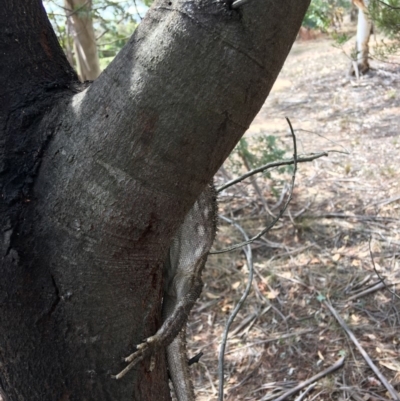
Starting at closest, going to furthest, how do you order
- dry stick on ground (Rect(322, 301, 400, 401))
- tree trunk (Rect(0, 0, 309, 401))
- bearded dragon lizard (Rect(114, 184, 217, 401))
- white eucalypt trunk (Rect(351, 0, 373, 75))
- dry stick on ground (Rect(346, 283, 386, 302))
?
tree trunk (Rect(0, 0, 309, 401)) < bearded dragon lizard (Rect(114, 184, 217, 401)) < dry stick on ground (Rect(322, 301, 400, 401)) < dry stick on ground (Rect(346, 283, 386, 302)) < white eucalypt trunk (Rect(351, 0, 373, 75))

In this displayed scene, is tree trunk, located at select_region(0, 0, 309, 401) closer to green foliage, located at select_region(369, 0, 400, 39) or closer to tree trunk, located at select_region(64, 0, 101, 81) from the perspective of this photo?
green foliage, located at select_region(369, 0, 400, 39)

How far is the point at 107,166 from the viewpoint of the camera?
107 centimetres

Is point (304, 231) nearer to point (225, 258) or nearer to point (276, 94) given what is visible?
point (225, 258)

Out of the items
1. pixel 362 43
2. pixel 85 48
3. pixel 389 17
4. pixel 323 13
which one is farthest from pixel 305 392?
pixel 362 43

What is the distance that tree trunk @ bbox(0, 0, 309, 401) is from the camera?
38.3 inches

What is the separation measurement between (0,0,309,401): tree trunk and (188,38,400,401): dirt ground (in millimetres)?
1002

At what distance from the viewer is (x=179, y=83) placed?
98 centimetres

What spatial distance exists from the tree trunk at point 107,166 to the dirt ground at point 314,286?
39.4 inches

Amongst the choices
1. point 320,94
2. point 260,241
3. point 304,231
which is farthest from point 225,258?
point 320,94

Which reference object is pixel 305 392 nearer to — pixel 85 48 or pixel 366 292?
pixel 366 292

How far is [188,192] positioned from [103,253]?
249 millimetres

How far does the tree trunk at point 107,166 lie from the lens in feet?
3.19

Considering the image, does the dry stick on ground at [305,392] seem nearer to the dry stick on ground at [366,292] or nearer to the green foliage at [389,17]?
the dry stick on ground at [366,292]

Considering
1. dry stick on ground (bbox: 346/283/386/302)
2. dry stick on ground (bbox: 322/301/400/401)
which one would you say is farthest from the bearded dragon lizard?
dry stick on ground (bbox: 346/283/386/302)
